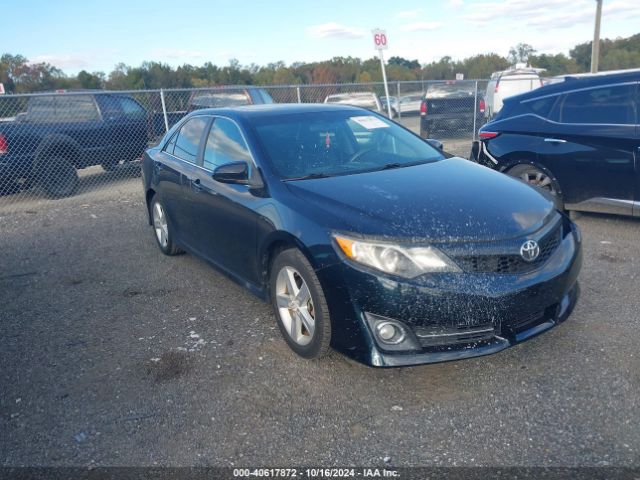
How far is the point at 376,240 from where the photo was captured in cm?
305

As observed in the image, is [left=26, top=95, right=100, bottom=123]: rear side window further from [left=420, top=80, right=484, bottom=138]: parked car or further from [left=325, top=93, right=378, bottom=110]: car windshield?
[left=420, top=80, right=484, bottom=138]: parked car

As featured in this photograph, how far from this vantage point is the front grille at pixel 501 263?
3.01 m

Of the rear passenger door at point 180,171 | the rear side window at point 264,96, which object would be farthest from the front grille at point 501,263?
the rear side window at point 264,96

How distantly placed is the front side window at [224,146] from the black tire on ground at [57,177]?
6067mm

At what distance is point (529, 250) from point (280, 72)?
54.7 meters

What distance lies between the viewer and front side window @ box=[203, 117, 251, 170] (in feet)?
13.8

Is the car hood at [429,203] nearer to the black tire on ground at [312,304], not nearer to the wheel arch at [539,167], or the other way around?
the black tire on ground at [312,304]

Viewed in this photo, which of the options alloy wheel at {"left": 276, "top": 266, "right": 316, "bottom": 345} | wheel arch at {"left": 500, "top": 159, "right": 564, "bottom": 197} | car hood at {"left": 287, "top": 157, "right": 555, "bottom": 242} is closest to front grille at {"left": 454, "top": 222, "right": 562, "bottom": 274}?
car hood at {"left": 287, "top": 157, "right": 555, "bottom": 242}

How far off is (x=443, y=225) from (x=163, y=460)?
187cm

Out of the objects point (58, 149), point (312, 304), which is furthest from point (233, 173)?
point (58, 149)

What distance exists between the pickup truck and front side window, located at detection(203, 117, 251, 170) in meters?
5.86

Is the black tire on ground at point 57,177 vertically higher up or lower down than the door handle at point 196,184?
lower down

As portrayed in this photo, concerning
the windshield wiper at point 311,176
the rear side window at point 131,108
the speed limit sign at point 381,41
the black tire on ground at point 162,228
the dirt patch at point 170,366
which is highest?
the speed limit sign at point 381,41

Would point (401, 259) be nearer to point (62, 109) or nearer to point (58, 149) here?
point (58, 149)
